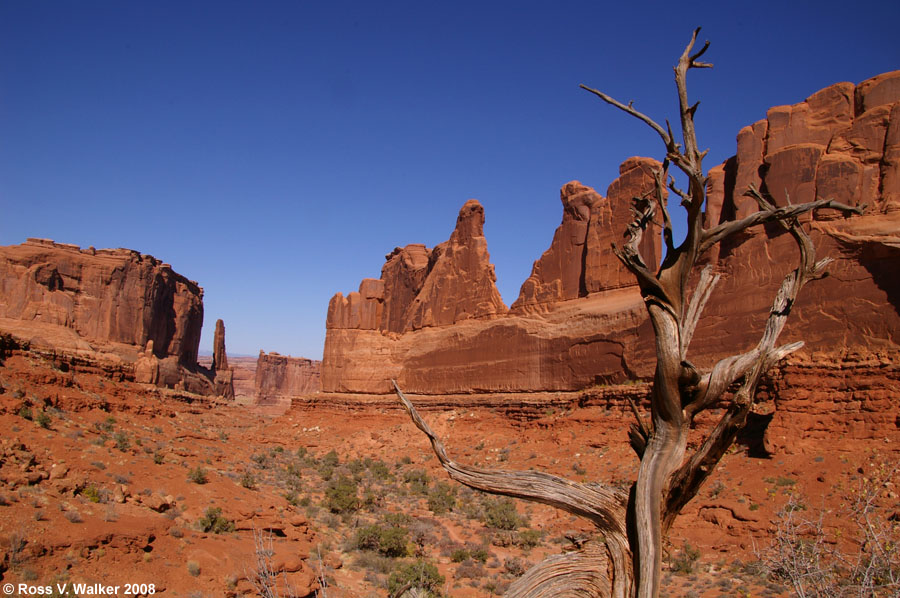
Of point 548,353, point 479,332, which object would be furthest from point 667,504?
point 479,332

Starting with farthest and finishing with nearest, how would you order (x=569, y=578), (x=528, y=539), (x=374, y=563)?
(x=528, y=539), (x=374, y=563), (x=569, y=578)

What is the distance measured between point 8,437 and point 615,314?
24.8 m

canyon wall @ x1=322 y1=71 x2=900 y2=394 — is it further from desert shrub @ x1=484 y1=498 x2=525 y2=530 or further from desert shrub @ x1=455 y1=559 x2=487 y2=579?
desert shrub @ x1=484 y1=498 x2=525 y2=530

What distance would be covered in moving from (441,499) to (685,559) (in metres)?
10.3

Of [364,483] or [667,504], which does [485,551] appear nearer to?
[364,483]

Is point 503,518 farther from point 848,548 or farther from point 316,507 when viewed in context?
point 848,548

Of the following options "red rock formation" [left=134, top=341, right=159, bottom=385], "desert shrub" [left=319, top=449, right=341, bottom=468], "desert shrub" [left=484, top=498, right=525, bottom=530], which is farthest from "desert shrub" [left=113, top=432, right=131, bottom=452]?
"red rock formation" [left=134, top=341, right=159, bottom=385]

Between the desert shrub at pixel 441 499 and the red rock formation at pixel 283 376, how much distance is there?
101094 millimetres

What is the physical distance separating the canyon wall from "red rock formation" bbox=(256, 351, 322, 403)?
74281 mm

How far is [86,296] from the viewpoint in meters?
66.2

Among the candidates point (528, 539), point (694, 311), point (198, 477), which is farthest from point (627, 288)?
point (694, 311)

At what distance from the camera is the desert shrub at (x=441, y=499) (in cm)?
2155

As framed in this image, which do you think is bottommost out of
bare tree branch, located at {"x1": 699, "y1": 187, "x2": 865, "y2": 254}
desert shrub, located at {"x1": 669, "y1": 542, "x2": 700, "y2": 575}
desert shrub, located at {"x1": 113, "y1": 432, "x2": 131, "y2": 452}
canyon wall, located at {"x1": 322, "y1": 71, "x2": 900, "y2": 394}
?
desert shrub, located at {"x1": 669, "y1": 542, "x2": 700, "y2": 575}

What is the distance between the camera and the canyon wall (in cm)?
2003
